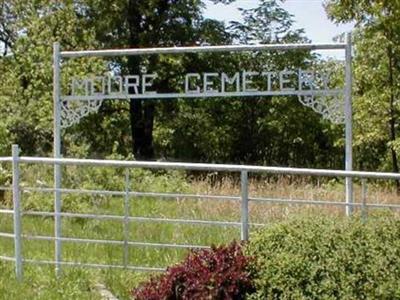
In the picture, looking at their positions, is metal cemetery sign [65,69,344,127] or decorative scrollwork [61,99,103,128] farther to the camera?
A: decorative scrollwork [61,99,103,128]

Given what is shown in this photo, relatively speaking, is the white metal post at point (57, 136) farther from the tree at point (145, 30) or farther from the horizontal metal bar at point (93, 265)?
the tree at point (145, 30)

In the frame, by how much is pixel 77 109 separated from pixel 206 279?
2526 mm

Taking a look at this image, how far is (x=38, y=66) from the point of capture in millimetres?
20609

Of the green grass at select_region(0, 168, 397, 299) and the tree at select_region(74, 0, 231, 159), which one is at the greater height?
the tree at select_region(74, 0, 231, 159)

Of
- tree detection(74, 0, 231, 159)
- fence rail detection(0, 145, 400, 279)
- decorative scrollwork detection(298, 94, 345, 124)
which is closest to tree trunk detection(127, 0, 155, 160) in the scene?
tree detection(74, 0, 231, 159)

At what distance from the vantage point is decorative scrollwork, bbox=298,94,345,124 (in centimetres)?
637

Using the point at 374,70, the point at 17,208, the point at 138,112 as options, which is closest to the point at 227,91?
the point at 17,208

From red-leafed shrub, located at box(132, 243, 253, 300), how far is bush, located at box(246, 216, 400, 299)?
0.09m

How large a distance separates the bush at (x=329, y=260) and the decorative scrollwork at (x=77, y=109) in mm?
2349

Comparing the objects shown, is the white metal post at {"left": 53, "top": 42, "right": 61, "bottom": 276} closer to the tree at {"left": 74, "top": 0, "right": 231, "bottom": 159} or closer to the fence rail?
the fence rail

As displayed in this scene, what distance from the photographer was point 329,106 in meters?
6.38

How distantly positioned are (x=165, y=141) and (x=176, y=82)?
2548 mm

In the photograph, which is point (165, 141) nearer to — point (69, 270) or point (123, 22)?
point (123, 22)

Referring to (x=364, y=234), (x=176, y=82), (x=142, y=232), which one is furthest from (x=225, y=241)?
(x=176, y=82)
